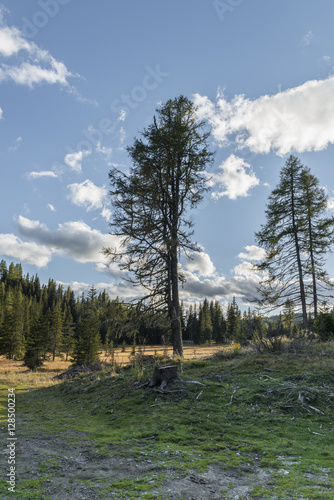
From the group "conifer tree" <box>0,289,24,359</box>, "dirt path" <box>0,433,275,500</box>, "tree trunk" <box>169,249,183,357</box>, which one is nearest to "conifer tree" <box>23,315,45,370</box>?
"conifer tree" <box>0,289,24,359</box>

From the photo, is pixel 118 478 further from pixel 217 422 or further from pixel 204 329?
pixel 204 329

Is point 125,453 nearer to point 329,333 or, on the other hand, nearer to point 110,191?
point 110,191

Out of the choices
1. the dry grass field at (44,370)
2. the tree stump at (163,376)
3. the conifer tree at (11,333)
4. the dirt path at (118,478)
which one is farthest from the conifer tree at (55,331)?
the dirt path at (118,478)

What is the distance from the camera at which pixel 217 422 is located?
21.6 feet

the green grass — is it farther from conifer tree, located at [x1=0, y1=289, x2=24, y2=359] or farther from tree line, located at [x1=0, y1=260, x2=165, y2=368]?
conifer tree, located at [x1=0, y1=289, x2=24, y2=359]

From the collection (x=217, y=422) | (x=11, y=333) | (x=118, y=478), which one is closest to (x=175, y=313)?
(x=217, y=422)

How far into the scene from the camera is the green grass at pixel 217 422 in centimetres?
431

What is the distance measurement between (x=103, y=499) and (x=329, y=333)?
624 inches

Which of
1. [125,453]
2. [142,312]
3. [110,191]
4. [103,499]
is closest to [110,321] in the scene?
[142,312]

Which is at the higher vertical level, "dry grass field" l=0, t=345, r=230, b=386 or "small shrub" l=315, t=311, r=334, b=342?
"small shrub" l=315, t=311, r=334, b=342

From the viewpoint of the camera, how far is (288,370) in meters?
9.72

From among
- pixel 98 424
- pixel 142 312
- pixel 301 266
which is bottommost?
pixel 98 424

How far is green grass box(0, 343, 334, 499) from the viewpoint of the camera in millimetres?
4313

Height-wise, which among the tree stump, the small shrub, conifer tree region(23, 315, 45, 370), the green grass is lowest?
conifer tree region(23, 315, 45, 370)
